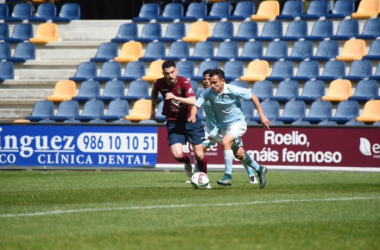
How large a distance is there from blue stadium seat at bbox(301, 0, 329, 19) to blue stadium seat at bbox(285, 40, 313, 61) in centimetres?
144

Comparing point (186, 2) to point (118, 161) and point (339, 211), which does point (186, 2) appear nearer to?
point (118, 161)

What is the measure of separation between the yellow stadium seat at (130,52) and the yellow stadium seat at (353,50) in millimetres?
6485

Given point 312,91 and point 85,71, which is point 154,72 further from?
point 312,91

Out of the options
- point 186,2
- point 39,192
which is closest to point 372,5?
point 186,2

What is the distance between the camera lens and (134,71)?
24.2m

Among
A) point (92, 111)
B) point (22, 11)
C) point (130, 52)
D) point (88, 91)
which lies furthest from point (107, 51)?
point (22, 11)

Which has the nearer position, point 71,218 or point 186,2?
point 71,218

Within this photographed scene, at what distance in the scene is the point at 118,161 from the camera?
63.0 feet

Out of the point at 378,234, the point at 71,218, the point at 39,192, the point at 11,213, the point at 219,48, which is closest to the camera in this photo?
the point at 378,234

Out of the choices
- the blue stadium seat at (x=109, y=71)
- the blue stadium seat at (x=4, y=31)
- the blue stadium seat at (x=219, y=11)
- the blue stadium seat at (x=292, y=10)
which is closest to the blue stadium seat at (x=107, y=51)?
the blue stadium seat at (x=109, y=71)

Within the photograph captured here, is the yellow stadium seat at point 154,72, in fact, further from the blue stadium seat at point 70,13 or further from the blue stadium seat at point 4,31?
the blue stadium seat at point 4,31

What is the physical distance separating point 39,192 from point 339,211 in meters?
5.09

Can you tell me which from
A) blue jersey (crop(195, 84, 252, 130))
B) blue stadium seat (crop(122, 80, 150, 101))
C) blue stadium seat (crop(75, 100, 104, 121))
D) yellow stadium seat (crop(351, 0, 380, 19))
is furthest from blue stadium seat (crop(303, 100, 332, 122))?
blue jersey (crop(195, 84, 252, 130))

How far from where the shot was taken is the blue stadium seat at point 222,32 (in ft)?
80.4
